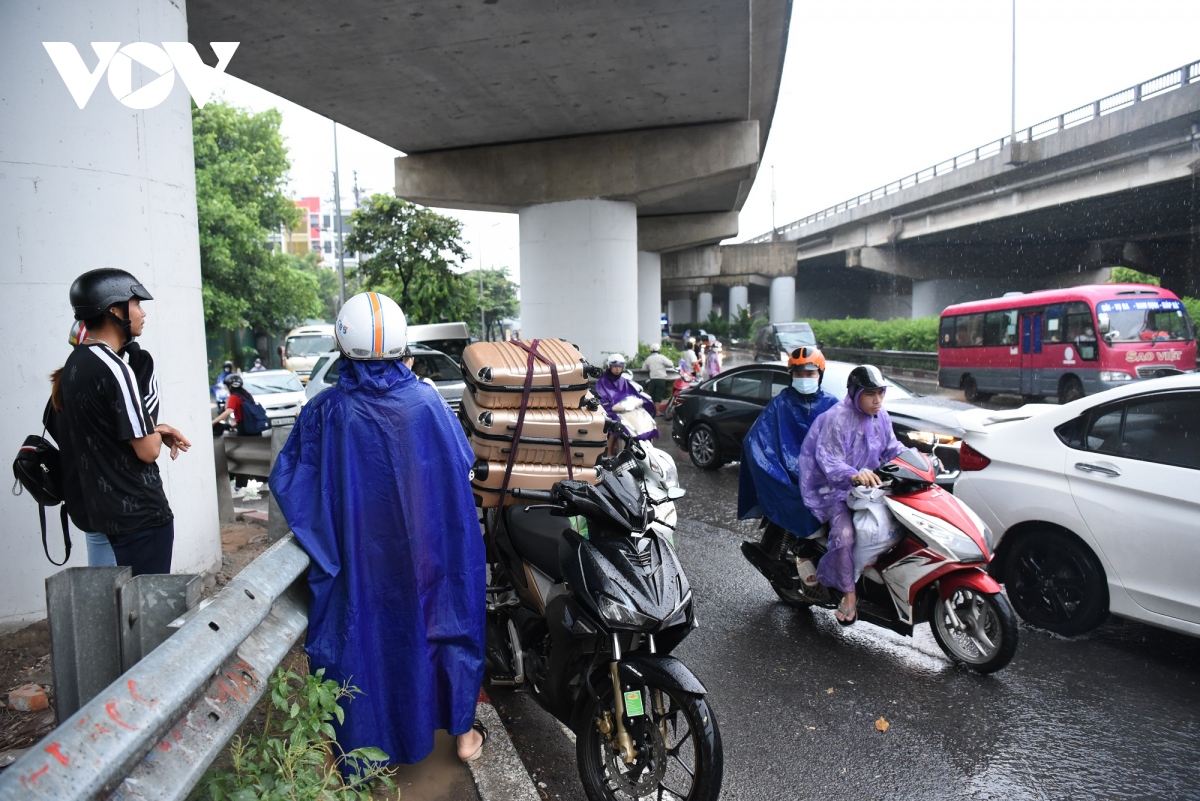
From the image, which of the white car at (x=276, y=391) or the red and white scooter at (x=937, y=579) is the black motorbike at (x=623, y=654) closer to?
the red and white scooter at (x=937, y=579)

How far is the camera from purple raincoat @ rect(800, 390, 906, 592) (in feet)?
15.3

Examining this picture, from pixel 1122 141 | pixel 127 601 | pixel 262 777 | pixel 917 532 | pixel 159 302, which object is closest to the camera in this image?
pixel 127 601

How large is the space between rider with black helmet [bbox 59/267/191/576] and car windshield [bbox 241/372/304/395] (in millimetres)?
14274

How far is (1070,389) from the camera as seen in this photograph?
59.7 ft

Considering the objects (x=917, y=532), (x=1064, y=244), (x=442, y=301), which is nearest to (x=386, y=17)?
(x=917, y=532)

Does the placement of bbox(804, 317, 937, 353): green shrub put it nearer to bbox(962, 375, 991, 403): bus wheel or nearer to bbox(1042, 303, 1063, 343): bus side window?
bbox(962, 375, 991, 403): bus wheel

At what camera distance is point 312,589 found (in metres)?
2.81

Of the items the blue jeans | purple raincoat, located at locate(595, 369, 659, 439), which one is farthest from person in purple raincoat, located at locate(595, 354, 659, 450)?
the blue jeans

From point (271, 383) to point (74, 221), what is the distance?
13.5 meters

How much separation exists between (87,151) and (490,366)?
2749 mm

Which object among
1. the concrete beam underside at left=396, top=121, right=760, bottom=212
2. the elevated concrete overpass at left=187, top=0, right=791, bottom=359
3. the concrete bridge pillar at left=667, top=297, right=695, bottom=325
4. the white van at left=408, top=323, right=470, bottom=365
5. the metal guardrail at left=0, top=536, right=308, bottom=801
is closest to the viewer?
the metal guardrail at left=0, top=536, right=308, bottom=801

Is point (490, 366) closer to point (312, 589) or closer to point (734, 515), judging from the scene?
point (312, 589)

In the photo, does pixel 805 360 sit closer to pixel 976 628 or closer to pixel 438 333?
pixel 976 628

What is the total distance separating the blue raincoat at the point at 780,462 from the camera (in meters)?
5.14
